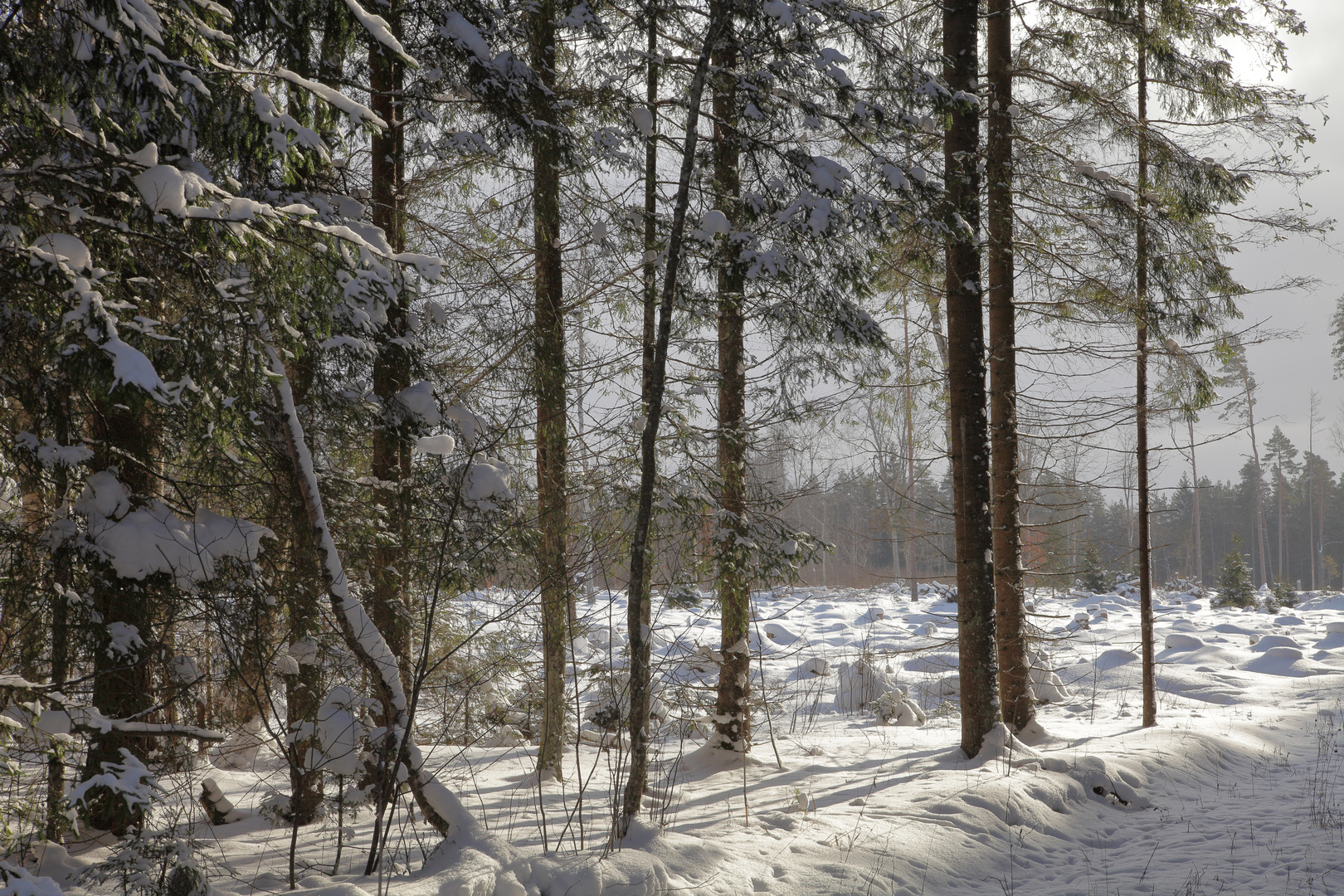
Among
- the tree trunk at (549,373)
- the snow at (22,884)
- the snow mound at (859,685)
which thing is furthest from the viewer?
the snow mound at (859,685)

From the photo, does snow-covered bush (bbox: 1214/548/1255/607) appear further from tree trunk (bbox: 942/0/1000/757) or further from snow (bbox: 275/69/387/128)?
snow (bbox: 275/69/387/128)

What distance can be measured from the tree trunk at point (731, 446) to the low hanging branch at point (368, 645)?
10.1 feet

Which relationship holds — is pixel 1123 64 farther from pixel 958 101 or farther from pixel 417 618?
pixel 417 618

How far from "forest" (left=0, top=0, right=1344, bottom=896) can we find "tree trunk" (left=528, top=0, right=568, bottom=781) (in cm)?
4

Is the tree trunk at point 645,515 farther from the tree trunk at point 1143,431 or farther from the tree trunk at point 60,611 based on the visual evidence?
the tree trunk at point 1143,431

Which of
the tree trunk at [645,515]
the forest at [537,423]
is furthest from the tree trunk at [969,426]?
the tree trunk at [645,515]

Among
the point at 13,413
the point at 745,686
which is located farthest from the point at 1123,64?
the point at 13,413

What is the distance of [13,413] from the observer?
173 inches

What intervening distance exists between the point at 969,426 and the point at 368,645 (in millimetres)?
5509

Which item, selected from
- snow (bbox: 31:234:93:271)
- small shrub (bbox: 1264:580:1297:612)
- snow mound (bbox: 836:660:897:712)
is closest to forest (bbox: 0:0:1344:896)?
snow (bbox: 31:234:93:271)

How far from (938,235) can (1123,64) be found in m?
5.28

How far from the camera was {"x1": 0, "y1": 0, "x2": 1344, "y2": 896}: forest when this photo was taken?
3.44 metres

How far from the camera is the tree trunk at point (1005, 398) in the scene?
7703mm

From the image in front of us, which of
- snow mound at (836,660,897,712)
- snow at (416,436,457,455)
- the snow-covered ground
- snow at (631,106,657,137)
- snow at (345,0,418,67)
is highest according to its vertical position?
snow at (631,106,657,137)
